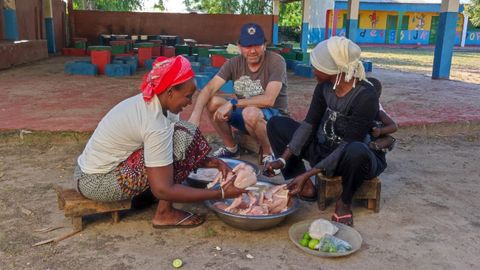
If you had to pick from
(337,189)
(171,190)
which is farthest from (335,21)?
(171,190)

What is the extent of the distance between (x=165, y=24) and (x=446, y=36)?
8.70 meters

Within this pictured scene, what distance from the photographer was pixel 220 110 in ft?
12.2

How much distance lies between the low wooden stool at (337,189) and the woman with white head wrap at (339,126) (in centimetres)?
8

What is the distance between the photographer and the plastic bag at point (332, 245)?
2449 millimetres

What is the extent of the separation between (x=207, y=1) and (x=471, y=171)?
30.8m

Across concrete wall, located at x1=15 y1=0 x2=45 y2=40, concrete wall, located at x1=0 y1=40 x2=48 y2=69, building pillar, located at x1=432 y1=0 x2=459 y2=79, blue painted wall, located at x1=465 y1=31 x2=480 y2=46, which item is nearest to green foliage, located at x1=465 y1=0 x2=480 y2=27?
blue painted wall, located at x1=465 y1=31 x2=480 y2=46

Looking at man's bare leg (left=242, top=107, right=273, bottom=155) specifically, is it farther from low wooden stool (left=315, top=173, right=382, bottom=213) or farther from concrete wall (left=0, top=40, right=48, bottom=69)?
concrete wall (left=0, top=40, right=48, bottom=69)

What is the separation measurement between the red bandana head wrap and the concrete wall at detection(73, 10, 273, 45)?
1294 centimetres

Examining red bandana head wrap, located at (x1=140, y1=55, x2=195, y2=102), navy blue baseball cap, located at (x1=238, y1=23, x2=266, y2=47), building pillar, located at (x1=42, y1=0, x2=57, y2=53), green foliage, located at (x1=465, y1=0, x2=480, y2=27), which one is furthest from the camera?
green foliage, located at (x1=465, y1=0, x2=480, y2=27)

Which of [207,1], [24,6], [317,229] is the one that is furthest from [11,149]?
[207,1]

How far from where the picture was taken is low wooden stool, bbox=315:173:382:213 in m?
2.96

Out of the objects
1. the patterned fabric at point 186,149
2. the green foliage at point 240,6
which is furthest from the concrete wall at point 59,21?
the green foliage at point 240,6

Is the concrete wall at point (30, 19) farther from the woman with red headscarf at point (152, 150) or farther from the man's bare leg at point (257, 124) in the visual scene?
the woman with red headscarf at point (152, 150)

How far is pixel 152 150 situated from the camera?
236 centimetres
